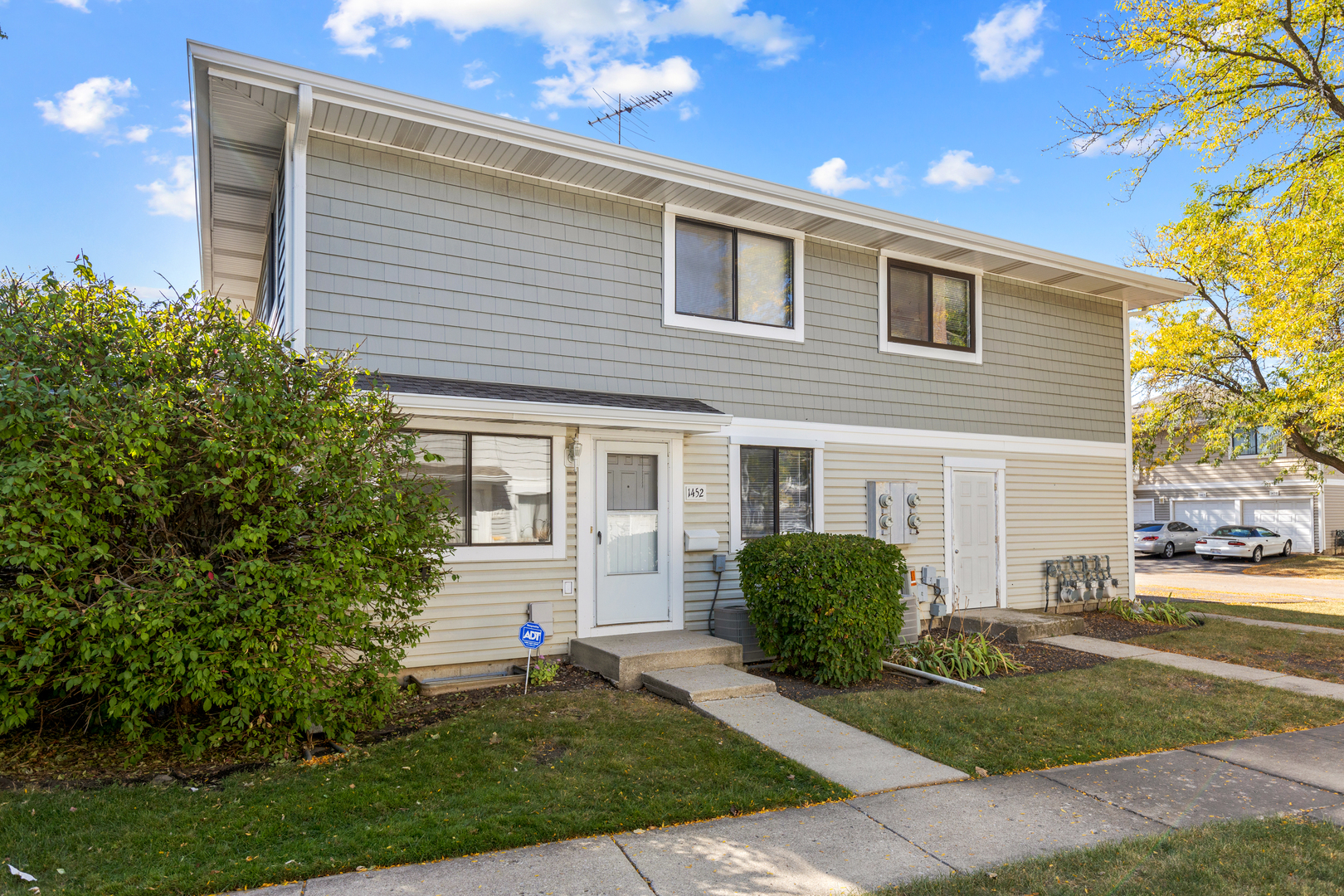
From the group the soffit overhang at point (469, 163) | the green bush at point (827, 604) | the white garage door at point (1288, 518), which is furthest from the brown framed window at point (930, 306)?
the white garage door at point (1288, 518)

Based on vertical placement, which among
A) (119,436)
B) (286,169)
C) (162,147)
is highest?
(162,147)

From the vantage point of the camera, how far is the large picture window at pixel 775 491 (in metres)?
8.84

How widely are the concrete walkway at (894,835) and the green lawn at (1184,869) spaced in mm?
134

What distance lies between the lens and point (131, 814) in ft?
13.0

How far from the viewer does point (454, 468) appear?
7074mm

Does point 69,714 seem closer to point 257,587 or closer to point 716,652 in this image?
point 257,587

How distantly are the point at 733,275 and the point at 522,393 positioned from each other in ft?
Answer: 10.1

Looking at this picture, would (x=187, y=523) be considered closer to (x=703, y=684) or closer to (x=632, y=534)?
(x=703, y=684)

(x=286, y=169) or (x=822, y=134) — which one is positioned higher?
(x=822, y=134)

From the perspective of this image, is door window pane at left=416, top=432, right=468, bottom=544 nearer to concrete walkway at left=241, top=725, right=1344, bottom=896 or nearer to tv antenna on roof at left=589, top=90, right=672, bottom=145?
concrete walkway at left=241, top=725, right=1344, bottom=896

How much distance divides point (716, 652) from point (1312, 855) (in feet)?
14.4

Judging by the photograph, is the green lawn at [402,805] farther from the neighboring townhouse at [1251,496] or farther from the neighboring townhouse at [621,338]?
the neighboring townhouse at [1251,496]

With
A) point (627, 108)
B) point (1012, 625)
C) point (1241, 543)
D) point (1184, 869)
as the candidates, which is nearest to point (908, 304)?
point (1012, 625)

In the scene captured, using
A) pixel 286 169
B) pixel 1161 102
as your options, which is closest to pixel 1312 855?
pixel 286 169
